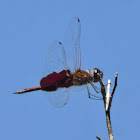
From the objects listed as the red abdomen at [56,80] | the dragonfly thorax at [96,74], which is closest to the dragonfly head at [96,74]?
the dragonfly thorax at [96,74]

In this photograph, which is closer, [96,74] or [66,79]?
[96,74]

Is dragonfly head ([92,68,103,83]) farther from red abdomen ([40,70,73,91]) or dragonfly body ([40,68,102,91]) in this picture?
red abdomen ([40,70,73,91])

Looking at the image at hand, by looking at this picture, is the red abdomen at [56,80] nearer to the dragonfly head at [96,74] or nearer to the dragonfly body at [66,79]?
the dragonfly body at [66,79]

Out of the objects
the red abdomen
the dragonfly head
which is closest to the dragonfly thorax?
the dragonfly head

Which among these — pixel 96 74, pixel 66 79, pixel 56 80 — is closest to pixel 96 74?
pixel 96 74

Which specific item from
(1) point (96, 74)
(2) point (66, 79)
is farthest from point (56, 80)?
(1) point (96, 74)

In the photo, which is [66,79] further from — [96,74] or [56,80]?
[96,74]

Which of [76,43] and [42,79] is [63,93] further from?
[76,43]

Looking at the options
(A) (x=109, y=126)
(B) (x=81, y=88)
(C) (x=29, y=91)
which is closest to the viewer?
(A) (x=109, y=126)

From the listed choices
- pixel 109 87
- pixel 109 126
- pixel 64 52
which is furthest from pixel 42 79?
pixel 109 126
